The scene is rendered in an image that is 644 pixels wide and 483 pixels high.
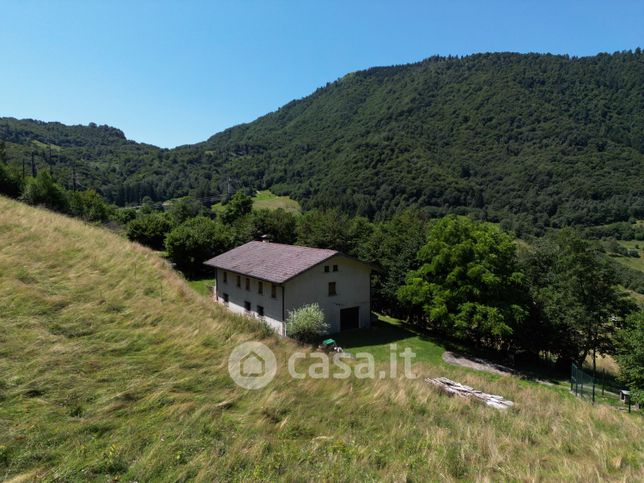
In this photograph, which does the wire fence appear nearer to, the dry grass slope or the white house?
the dry grass slope

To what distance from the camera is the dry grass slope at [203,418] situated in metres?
4.98

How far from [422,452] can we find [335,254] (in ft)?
67.2

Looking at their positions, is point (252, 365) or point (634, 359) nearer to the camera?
point (252, 365)

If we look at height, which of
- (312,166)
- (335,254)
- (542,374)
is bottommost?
(542,374)

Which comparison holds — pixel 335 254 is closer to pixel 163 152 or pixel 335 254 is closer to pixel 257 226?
pixel 257 226

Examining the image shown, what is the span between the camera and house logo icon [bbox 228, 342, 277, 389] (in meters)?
7.41

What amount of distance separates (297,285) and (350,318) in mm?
5548

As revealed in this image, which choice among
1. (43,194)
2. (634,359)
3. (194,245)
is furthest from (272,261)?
(43,194)

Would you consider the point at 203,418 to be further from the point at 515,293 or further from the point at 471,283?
the point at 515,293

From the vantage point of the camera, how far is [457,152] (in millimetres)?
149875

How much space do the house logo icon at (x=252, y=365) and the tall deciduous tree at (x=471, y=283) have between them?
1706cm

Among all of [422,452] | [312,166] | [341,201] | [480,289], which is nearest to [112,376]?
[422,452]

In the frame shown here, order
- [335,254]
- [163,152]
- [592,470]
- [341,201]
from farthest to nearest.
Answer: [163,152] → [341,201] → [335,254] → [592,470]

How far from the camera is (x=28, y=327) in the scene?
7.40 metres
